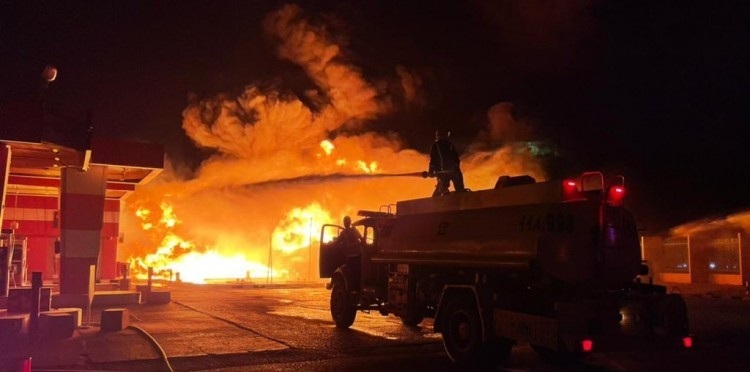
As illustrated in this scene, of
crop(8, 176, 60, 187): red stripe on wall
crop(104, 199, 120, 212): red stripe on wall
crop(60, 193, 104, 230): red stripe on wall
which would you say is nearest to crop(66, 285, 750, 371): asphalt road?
crop(60, 193, 104, 230): red stripe on wall

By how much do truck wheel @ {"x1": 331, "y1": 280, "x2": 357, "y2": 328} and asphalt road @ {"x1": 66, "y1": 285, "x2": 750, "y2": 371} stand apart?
10.4 inches

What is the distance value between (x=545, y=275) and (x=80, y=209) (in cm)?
1279

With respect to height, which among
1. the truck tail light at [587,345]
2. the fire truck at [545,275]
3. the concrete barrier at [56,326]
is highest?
the fire truck at [545,275]

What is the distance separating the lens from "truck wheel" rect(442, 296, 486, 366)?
28.7ft

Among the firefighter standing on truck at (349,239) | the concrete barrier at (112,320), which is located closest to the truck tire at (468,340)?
Result: the firefighter standing on truck at (349,239)

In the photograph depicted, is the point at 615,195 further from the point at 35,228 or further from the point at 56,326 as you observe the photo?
the point at 35,228

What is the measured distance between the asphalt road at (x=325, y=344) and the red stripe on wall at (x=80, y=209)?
2.57 metres

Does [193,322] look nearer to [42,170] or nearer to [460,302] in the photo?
[460,302]

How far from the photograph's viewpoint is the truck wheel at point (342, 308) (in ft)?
41.8

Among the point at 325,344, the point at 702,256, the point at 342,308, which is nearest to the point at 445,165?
the point at 342,308

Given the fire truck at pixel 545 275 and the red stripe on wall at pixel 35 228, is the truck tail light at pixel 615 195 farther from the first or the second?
the red stripe on wall at pixel 35 228

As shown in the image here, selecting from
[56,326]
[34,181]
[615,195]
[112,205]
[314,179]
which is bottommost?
[56,326]

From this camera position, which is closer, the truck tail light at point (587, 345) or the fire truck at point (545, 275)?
the truck tail light at point (587, 345)

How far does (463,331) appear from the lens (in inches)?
356
